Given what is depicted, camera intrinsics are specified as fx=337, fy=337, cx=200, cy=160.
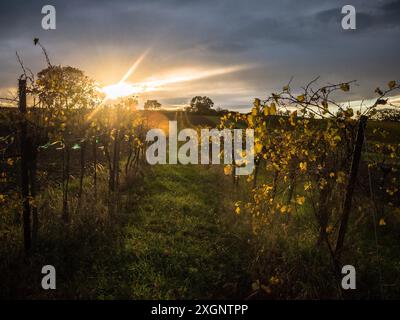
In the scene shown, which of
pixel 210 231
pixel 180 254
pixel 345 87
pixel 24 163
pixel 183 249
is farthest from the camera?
pixel 210 231

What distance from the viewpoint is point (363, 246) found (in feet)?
23.3

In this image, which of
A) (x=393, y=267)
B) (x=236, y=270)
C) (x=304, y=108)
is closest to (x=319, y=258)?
(x=236, y=270)

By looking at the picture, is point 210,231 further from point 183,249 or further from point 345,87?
point 345,87

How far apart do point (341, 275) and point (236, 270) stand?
62.6 inches

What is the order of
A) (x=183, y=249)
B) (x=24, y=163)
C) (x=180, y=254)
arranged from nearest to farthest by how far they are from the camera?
(x=24, y=163) → (x=180, y=254) → (x=183, y=249)

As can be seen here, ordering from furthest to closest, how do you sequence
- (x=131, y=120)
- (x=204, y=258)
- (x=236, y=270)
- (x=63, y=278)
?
(x=131, y=120) < (x=204, y=258) < (x=236, y=270) < (x=63, y=278)

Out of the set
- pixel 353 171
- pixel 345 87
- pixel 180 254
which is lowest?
pixel 180 254

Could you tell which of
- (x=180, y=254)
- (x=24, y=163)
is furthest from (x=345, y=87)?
(x=24, y=163)

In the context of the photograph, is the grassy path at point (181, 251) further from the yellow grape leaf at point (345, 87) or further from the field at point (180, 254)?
the yellow grape leaf at point (345, 87)

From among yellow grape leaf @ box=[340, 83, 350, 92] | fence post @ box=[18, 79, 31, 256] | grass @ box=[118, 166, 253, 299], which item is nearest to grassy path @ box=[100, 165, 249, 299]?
grass @ box=[118, 166, 253, 299]

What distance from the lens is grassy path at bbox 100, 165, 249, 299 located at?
198 inches

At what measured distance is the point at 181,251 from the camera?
20.5ft

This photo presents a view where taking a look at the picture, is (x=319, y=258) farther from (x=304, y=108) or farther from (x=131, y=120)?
(x=131, y=120)

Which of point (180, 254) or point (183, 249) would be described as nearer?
point (180, 254)
